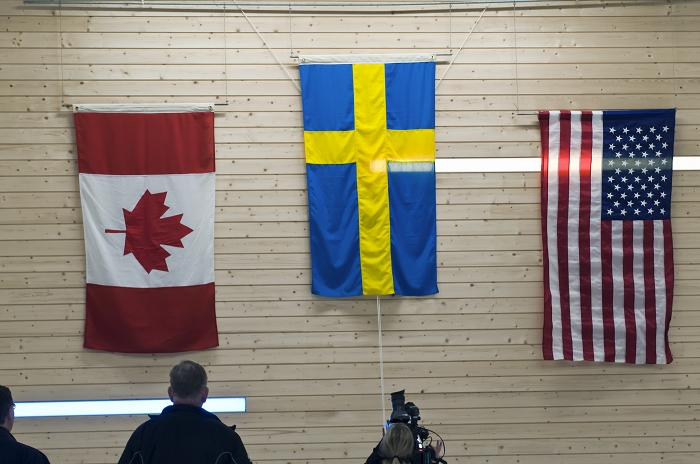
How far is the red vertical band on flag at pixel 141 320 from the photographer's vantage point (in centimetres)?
448

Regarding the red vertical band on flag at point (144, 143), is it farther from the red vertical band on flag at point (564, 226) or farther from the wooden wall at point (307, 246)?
the red vertical band on flag at point (564, 226)

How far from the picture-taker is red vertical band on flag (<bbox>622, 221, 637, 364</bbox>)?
181 inches

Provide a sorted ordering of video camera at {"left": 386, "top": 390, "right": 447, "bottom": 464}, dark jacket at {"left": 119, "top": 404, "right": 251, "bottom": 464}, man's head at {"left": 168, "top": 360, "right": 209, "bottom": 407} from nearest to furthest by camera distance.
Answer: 1. dark jacket at {"left": 119, "top": 404, "right": 251, "bottom": 464}
2. man's head at {"left": 168, "top": 360, "right": 209, "bottom": 407}
3. video camera at {"left": 386, "top": 390, "right": 447, "bottom": 464}

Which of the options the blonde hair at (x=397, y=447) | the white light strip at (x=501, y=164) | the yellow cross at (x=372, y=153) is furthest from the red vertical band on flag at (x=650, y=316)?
the blonde hair at (x=397, y=447)

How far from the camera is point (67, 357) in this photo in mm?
4520

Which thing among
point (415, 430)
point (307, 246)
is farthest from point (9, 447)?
point (307, 246)

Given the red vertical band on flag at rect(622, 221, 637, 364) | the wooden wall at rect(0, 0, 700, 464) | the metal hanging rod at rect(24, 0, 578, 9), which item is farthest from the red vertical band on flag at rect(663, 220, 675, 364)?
the metal hanging rod at rect(24, 0, 578, 9)

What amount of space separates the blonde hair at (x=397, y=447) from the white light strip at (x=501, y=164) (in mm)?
2296

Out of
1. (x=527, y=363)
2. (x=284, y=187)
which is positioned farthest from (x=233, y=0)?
(x=527, y=363)

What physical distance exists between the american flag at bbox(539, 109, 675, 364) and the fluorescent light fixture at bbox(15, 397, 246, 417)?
2184mm

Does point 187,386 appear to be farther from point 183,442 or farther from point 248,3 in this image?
point 248,3

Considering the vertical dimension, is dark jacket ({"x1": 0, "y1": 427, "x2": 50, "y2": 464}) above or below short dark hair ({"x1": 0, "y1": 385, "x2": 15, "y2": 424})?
below

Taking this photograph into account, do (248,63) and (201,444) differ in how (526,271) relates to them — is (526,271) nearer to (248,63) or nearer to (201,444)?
(248,63)

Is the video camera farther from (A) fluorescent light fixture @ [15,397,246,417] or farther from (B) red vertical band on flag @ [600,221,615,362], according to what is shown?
(B) red vertical band on flag @ [600,221,615,362]
